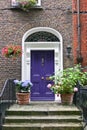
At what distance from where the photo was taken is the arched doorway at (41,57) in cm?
1159

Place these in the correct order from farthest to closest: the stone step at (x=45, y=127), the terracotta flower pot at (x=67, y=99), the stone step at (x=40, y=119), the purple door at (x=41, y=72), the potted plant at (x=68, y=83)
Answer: the purple door at (x=41, y=72), the terracotta flower pot at (x=67, y=99), the potted plant at (x=68, y=83), the stone step at (x=40, y=119), the stone step at (x=45, y=127)

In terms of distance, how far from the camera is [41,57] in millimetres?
11711

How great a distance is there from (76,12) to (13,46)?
290 cm

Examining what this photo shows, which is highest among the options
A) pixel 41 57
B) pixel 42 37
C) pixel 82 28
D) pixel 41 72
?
pixel 82 28

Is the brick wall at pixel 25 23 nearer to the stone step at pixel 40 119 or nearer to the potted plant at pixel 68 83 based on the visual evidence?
the potted plant at pixel 68 83

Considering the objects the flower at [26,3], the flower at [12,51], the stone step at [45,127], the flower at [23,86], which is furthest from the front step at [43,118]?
the flower at [26,3]

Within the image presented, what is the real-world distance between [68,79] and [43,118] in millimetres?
2148

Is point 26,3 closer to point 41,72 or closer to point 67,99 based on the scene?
point 41,72

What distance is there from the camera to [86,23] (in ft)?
38.2

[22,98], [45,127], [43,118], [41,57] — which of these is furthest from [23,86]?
[45,127]

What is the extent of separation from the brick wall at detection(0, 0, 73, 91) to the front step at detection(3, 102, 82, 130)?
2846 millimetres

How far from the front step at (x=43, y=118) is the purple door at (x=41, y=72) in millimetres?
2616

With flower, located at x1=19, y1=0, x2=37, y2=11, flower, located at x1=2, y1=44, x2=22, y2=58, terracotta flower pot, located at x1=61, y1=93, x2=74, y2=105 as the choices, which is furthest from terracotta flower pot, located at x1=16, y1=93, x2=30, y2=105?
flower, located at x1=19, y1=0, x2=37, y2=11

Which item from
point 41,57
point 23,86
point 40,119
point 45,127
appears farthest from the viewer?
point 41,57
